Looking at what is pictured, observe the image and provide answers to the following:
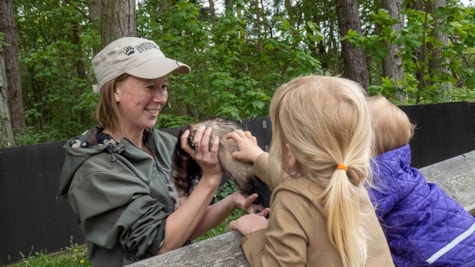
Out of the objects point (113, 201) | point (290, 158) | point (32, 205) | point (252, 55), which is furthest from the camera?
point (252, 55)

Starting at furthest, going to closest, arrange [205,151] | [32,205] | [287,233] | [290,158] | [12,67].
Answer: [12,67]
[32,205]
[205,151]
[290,158]
[287,233]

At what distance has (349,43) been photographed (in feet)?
32.0

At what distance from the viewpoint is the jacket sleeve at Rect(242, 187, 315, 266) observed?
1359 millimetres

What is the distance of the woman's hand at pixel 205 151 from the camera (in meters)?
1.84

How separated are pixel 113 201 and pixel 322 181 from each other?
2.55ft

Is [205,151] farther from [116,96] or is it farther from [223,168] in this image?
[116,96]

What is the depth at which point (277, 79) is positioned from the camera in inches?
342

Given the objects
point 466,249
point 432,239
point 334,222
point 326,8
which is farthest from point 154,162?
point 326,8

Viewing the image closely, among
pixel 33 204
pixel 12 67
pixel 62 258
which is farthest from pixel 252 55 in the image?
pixel 62 258

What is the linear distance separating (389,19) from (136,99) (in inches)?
240

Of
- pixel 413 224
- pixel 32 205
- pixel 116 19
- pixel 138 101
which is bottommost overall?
pixel 32 205

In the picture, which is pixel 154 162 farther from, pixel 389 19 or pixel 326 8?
pixel 326 8

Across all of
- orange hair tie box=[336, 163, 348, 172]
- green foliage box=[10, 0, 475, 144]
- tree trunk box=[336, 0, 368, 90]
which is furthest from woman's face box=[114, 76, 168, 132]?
tree trunk box=[336, 0, 368, 90]

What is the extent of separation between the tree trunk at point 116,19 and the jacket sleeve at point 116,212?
14.5 ft
